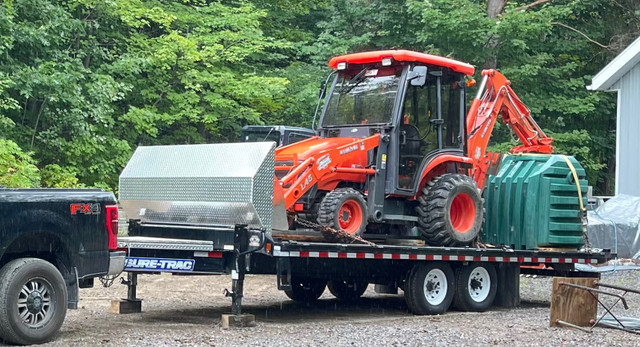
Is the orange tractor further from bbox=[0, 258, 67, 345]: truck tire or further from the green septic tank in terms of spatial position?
bbox=[0, 258, 67, 345]: truck tire

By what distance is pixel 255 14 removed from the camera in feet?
84.9

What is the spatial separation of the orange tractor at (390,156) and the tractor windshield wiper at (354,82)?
2 centimetres

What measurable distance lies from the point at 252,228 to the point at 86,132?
12155 mm

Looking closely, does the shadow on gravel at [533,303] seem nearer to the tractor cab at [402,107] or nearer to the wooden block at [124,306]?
the tractor cab at [402,107]

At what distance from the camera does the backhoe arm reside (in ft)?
50.6

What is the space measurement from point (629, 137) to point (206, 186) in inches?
592

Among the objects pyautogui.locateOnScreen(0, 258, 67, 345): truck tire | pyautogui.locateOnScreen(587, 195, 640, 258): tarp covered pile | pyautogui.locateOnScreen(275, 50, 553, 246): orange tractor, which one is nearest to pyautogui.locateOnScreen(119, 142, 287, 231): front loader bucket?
pyautogui.locateOnScreen(275, 50, 553, 246): orange tractor

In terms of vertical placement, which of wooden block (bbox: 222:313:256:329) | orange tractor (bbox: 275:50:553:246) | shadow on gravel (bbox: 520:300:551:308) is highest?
orange tractor (bbox: 275:50:553:246)

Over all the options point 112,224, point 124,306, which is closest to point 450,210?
point 124,306

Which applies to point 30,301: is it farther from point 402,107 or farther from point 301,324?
point 402,107

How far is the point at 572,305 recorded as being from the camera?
1205 cm

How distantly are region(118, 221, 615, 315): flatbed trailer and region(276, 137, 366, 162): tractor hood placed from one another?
4.39ft

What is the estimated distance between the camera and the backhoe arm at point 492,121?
1544cm

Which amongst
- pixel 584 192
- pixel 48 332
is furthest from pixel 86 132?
pixel 48 332
